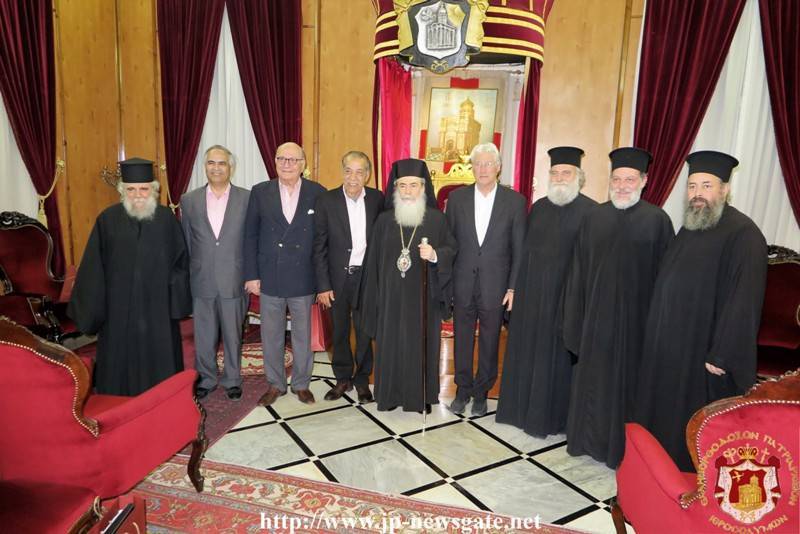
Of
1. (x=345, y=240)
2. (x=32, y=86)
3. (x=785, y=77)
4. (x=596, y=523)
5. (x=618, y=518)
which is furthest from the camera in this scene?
(x=32, y=86)

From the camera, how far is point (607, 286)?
3.27m

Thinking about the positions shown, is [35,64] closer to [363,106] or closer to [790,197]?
[363,106]

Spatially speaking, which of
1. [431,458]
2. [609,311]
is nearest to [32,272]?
[431,458]

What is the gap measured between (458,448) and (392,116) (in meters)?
3.43

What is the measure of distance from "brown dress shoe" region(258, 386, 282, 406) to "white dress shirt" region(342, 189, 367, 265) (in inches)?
45.4

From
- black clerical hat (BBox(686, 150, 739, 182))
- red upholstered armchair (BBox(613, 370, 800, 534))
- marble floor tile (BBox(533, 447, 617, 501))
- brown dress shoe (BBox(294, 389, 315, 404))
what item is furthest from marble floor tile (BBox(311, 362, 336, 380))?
red upholstered armchair (BBox(613, 370, 800, 534))

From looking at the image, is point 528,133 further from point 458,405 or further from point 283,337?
point 283,337

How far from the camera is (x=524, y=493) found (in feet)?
10.0

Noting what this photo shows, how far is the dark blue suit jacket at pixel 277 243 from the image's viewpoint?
3855 millimetres

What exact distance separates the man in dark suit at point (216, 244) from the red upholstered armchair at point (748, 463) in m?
3.05

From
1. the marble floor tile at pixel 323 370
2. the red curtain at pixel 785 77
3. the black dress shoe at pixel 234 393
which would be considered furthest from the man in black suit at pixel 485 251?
the red curtain at pixel 785 77

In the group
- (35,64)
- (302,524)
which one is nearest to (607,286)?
(302,524)

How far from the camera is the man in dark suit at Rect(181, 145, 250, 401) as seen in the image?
3828 millimetres

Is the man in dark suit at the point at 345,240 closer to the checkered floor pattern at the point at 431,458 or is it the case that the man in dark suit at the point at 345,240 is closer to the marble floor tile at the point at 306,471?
the checkered floor pattern at the point at 431,458
